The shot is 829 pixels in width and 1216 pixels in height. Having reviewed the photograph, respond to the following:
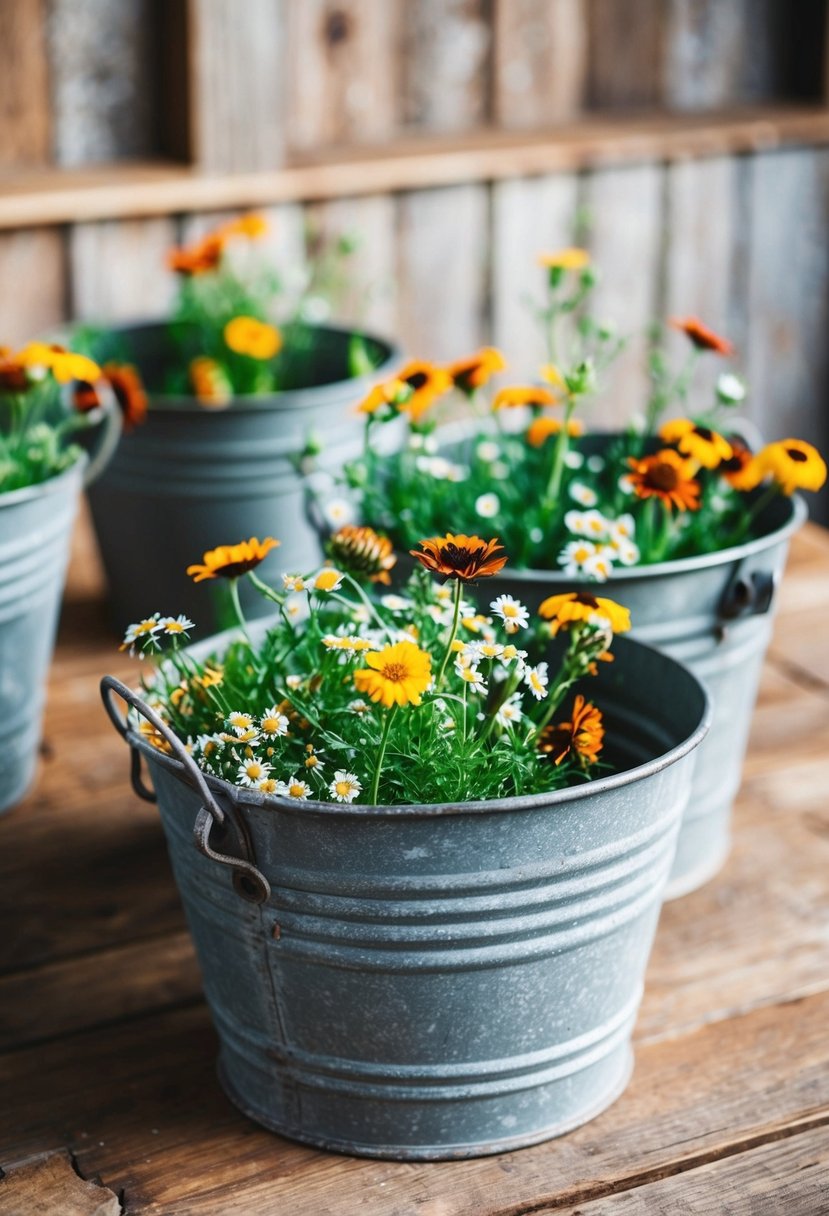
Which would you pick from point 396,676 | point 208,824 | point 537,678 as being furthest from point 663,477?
point 208,824

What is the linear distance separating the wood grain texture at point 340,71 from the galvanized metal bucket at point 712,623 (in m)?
1.11

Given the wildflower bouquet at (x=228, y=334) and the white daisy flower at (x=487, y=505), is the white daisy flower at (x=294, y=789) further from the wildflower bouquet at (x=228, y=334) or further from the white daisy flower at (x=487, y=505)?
the wildflower bouquet at (x=228, y=334)

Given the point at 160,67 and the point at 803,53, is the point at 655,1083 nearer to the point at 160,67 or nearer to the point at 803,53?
the point at 160,67

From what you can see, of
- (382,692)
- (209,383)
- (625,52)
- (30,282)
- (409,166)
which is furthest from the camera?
(625,52)

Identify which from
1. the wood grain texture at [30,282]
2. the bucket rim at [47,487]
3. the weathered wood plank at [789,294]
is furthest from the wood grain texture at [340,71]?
the bucket rim at [47,487]

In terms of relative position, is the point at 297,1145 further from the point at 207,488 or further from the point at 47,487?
the point at 207,488

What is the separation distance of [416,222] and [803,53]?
2.65 feet

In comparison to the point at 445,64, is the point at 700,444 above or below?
below

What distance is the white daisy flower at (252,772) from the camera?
41.4 inches

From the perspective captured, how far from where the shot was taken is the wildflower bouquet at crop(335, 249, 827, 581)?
4.31 feet

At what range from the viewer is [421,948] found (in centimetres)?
103

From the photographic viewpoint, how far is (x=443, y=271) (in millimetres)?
2352

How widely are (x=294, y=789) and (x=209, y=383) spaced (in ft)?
3.48

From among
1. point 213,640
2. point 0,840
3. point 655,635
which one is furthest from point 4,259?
point 655,635
